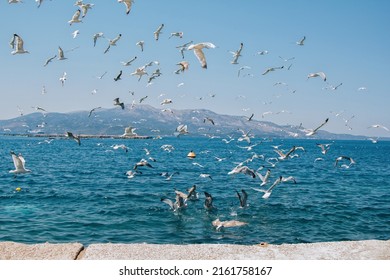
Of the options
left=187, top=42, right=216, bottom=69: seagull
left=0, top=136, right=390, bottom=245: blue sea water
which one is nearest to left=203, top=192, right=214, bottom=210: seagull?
left=0, top=136, right=390, bottom=245: blue sea water

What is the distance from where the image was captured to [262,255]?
642 centimetres

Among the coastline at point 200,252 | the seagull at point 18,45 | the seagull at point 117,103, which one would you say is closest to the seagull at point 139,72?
the seagull at point 117,103

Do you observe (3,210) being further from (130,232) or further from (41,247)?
(41,247)

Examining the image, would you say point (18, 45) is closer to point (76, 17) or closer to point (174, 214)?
point (76, 17)

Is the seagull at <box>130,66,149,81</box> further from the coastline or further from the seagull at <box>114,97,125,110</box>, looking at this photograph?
the coastline

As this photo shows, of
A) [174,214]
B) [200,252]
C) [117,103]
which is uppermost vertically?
[117,103]

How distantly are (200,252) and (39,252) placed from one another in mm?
2554

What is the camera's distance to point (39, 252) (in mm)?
6590

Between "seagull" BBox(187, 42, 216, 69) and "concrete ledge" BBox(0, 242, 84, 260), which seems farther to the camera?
"seagull" BBox(187, 42, 216, 69)

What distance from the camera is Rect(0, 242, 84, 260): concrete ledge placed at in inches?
252

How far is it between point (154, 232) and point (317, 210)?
873 centimetres

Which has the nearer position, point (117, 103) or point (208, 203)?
point (117, 103)

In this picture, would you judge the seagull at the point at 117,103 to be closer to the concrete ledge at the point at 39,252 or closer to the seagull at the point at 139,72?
the seagull at the point at 139,72

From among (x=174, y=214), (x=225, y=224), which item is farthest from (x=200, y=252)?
(x=174, y=214)
